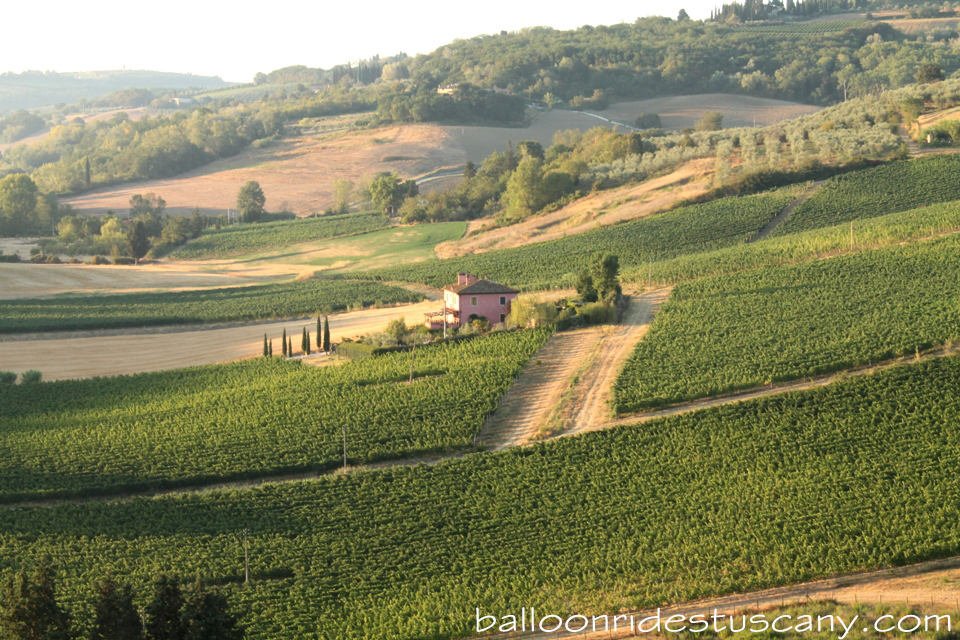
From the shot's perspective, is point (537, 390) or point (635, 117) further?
point (635, 117)

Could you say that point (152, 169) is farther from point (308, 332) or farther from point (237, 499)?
point (237, 499)

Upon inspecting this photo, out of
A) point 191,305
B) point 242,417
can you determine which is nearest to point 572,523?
point 242,417

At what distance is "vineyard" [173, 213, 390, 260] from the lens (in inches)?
4156

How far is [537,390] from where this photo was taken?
4672cm

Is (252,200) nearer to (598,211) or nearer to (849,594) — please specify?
(598,211)

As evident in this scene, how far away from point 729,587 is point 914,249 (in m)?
35.6

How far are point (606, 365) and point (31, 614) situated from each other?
90.5 ft

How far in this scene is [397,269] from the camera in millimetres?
86438

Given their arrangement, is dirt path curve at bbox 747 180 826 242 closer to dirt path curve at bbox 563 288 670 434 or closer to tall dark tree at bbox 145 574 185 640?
dirt path curve at bbox 563 288 670 434

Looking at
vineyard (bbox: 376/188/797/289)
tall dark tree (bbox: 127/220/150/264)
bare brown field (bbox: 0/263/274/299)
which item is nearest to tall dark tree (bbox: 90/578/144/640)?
vineyard (bbox: 376/188/797/289)

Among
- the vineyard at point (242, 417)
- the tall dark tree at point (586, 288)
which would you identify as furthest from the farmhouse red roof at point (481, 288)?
the vineyard at point (242, 417)

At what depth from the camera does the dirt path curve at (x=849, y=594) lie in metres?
27.8

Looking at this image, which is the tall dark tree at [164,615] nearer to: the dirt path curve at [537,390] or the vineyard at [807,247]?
the dirt path curve at [537,390]

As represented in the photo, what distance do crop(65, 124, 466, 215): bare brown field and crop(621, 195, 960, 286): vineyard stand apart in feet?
228
